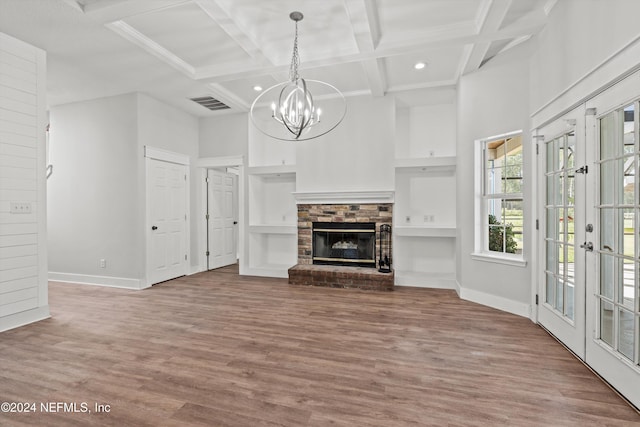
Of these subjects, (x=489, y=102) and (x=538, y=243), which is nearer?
(x=538, y=243)

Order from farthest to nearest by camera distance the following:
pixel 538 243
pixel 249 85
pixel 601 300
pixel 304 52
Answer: pixel 249 85
pixel 304 52
pixel 538 243
pixel 601 300

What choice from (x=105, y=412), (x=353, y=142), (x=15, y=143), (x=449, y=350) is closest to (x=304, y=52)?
(x=353, y=142)

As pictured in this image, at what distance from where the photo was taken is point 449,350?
2707 millimetres

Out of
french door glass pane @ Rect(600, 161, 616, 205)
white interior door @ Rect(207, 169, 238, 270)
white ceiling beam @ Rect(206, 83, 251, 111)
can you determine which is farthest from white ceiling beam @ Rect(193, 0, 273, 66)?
french door glass pane @ Rect(600, 161, 616, 205)

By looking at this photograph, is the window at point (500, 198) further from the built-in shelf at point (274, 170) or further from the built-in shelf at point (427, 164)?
the built-in shelf at point (274, 170)

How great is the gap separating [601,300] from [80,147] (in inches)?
273

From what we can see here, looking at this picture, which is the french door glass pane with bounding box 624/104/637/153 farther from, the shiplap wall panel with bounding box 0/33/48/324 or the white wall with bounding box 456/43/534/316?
the shiplap wall panel with bounding box 0/33/48/324

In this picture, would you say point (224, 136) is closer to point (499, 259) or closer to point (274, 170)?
point (274, 170)

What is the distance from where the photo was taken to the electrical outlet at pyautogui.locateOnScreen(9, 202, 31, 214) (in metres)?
3.32

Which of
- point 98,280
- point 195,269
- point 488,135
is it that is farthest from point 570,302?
point 98,280

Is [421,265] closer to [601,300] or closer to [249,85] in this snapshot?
[601,300]

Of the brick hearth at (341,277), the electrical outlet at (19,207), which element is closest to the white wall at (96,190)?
the electrical outlet at (19,207)

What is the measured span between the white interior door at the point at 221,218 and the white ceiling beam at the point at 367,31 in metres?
3.79

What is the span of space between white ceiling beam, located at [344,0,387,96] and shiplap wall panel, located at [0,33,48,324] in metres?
→ 3.51
